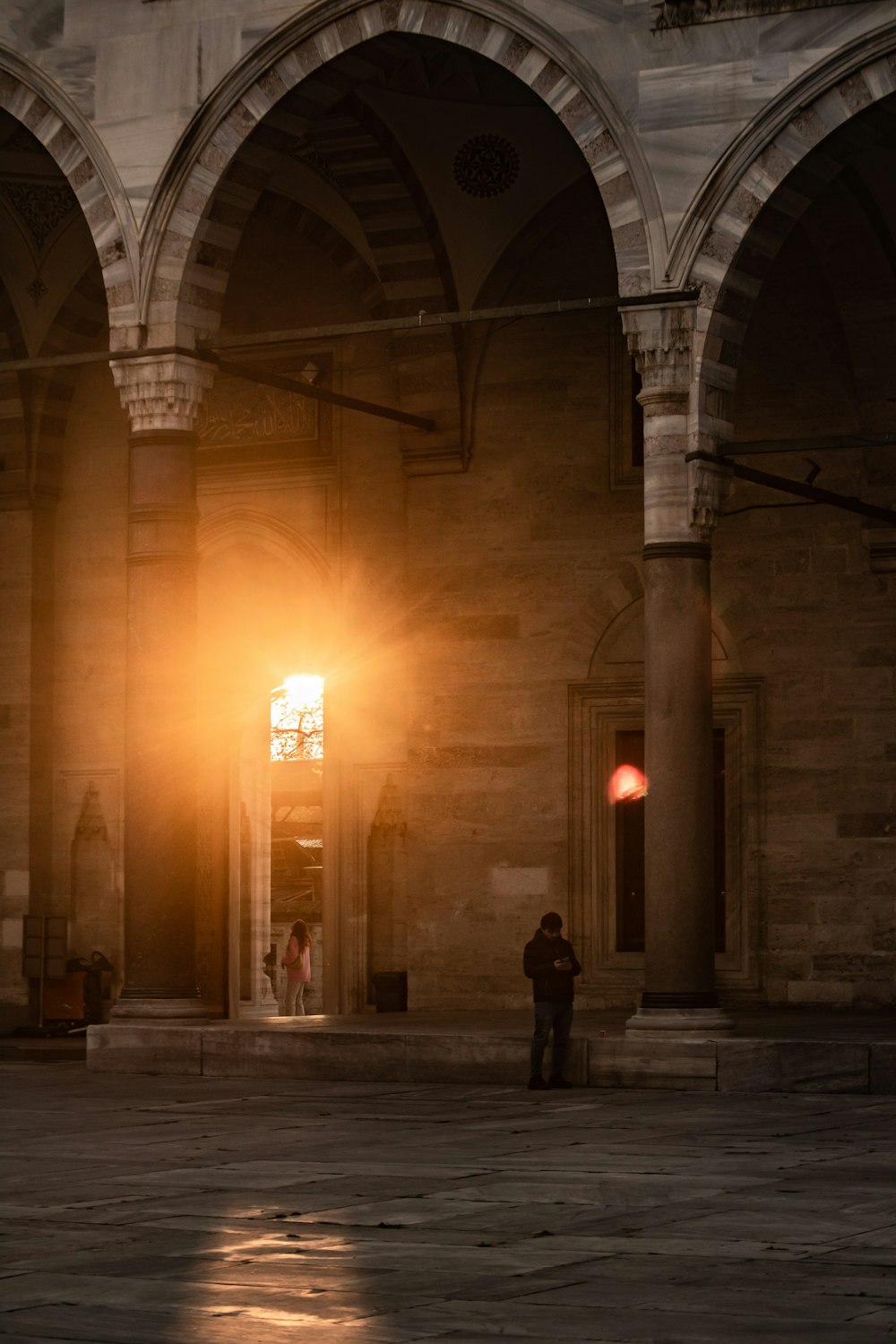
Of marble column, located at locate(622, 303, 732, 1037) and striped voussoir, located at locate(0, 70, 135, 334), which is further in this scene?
striped voussoir, located at locate(0, 70, 135, 334)

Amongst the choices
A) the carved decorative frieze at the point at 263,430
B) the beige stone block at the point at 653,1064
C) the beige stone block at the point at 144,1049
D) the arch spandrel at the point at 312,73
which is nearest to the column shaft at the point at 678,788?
the beige stone block at the point at 653,1064

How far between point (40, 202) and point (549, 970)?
974cm

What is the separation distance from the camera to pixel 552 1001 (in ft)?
46.8

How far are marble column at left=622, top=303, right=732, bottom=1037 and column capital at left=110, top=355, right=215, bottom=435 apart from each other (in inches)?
135

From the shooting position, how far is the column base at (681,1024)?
1438 cm

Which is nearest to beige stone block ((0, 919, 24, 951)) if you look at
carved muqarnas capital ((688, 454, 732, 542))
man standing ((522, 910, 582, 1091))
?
man standing ((522, 910, 582, 1091))

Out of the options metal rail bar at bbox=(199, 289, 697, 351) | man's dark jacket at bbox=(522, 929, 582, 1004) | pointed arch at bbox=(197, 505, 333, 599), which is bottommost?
man's dark jacket at bbox=(522, 929, 582, 1004)

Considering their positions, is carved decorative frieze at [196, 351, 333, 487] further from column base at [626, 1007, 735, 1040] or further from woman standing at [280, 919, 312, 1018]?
column base at [626, 1007, 735, 1040]

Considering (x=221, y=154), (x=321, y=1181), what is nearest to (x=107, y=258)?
(x=221, y=154)

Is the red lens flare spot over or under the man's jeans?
over

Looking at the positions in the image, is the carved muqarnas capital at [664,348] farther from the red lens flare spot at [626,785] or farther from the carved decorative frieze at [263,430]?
the carved decorative frieze at [263,430]

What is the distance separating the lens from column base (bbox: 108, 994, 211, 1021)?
1587 centimetres

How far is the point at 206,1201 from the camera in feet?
29.1

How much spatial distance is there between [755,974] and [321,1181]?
9.51 meters
